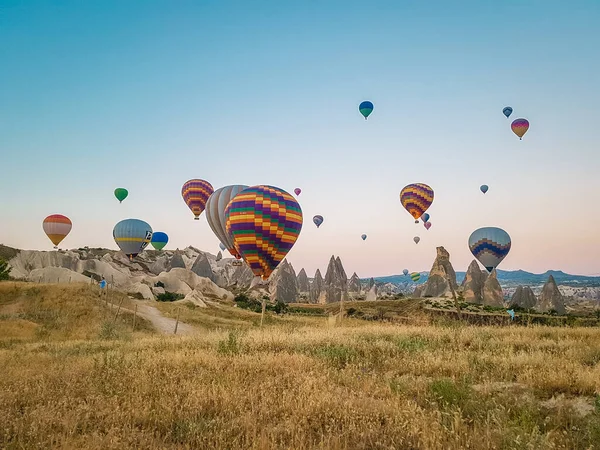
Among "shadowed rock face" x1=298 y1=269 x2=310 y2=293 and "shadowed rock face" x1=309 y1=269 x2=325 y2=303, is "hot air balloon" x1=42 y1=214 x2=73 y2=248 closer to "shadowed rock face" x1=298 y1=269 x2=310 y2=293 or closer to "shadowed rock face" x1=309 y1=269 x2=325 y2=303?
"shadowed rock face" x1=309 y1=269 x2=325 y2=303

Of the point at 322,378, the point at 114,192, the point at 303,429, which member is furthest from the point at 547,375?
the point at 114,192

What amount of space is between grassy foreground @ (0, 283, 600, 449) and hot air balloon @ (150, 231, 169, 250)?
7723cm

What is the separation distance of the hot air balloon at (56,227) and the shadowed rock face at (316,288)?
8366 centimetres

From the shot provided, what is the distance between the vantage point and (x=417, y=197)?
53.5 meters

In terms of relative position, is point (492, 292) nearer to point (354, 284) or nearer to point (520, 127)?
point (520, 127)

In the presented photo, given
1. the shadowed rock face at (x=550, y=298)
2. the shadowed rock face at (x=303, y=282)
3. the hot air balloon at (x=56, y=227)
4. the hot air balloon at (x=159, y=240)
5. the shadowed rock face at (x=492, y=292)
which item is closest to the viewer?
the hot air balloon at (x=56, y=227)

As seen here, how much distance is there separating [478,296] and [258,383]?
97872 millimetres

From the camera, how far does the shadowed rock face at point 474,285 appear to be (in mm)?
94000

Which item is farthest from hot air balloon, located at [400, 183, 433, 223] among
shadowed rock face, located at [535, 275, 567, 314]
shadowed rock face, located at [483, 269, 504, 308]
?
shadowed rock face, located at [535, 275, 567, 314]

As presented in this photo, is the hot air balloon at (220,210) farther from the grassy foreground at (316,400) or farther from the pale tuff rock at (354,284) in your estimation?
the pale tuff rock at (354,284)

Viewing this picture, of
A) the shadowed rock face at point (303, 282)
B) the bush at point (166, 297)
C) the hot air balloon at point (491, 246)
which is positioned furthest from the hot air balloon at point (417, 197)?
the shadowed rock face at point (303, 282)

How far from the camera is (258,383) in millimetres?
7707

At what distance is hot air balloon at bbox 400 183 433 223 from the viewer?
53.6m

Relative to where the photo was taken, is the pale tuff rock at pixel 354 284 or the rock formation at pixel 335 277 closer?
the rock formation at pixel 335 277
